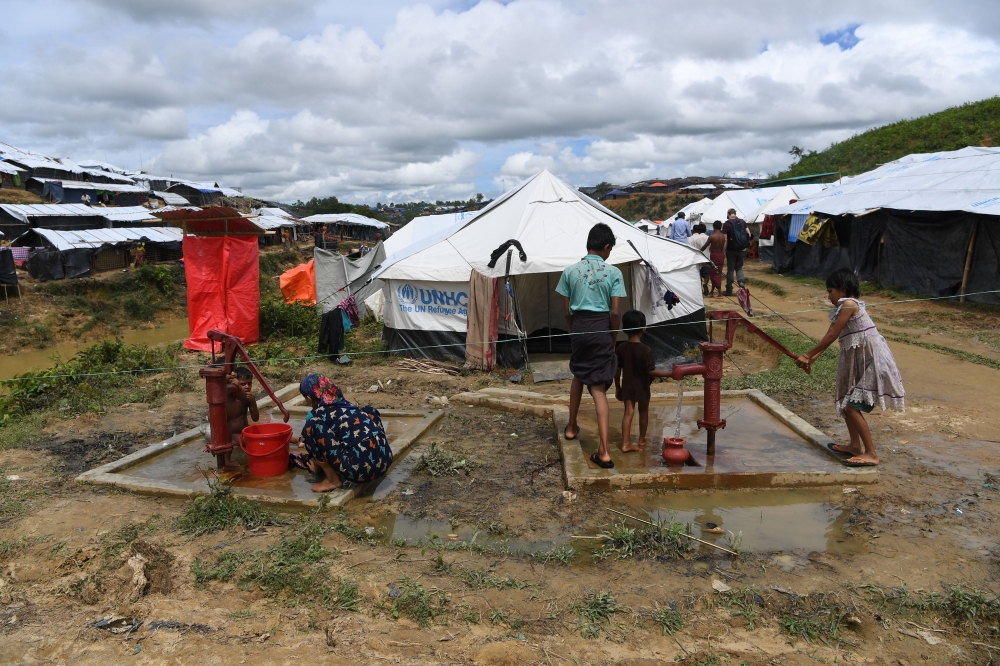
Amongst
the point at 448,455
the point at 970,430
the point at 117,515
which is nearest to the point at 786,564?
the point at 448,455

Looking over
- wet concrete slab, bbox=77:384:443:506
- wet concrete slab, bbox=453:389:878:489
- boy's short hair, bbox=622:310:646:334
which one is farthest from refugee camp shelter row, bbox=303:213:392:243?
boy's short hair, bbox=622:310:646:334

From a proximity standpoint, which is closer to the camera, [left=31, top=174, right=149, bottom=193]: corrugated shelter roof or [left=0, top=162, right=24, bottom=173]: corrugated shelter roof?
[left=0, top=162, right=24, bottom=173]: corrugated shelter roof

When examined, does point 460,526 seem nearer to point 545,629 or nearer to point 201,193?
point 545,629

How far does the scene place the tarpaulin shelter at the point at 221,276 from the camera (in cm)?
1149

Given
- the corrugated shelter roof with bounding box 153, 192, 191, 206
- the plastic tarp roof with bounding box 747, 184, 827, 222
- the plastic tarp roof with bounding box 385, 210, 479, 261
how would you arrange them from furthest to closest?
the corrugated shelter roof with bounding box 153, 192, 191, 206 < the plastic tarp roof with bounding box 747, 184, 827, 222 < the plastic tarp roof with bounding box 385, 210, 479, 261

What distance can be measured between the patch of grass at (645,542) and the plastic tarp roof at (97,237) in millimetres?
21611

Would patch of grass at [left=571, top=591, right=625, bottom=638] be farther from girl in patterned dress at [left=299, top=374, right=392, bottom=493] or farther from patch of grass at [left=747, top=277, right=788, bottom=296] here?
patch of grass at [left=747, top=277, right=788, bottom=296]

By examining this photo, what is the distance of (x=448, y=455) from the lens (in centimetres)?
543

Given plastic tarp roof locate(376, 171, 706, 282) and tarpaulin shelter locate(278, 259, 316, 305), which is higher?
plastic tarp roof locate(376, 171, 706, 282)

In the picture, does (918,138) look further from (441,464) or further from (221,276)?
(441,464)

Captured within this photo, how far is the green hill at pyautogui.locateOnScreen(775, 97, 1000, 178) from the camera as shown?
28422 millimetres

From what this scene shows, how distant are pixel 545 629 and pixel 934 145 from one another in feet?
113

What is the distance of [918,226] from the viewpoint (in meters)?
13.9

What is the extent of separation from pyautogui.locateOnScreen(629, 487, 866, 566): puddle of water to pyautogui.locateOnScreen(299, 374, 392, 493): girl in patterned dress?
Answer: 1.86 m
